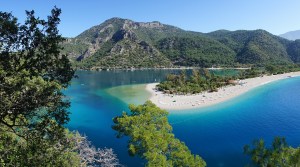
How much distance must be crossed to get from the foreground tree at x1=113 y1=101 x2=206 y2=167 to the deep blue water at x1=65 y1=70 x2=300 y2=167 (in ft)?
38.2

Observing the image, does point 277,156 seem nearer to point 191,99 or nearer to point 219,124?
point 219,124

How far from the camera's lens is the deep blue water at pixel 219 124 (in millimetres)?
50384

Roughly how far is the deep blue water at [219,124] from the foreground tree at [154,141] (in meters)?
11.6

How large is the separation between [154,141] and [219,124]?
141 feet

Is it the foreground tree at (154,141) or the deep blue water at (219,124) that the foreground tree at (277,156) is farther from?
the deep blue water at (219,124)

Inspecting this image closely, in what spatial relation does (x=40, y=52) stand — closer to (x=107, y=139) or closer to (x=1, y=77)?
(x=1, y=77)

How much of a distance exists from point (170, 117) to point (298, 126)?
33.9 metres

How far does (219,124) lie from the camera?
70.1m

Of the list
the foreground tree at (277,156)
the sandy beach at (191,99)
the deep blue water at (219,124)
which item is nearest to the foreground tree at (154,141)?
the foreground tree at (277,156)

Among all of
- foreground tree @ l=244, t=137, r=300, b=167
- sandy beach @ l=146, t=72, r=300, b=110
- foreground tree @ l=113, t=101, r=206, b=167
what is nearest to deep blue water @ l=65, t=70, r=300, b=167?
sandy beach @ l=146, t=72, r=300, b=110

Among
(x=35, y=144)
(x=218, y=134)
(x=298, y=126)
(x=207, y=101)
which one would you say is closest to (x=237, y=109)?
(x=207, y=101)

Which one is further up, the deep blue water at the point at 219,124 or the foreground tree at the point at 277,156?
the foreground tree at the point at 277,156

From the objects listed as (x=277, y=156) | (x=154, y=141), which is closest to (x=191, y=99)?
(x=154, y=141)

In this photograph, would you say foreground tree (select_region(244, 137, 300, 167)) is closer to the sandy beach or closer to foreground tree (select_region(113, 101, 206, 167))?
foreground tree (select_region(113, 101, 206, 167))
